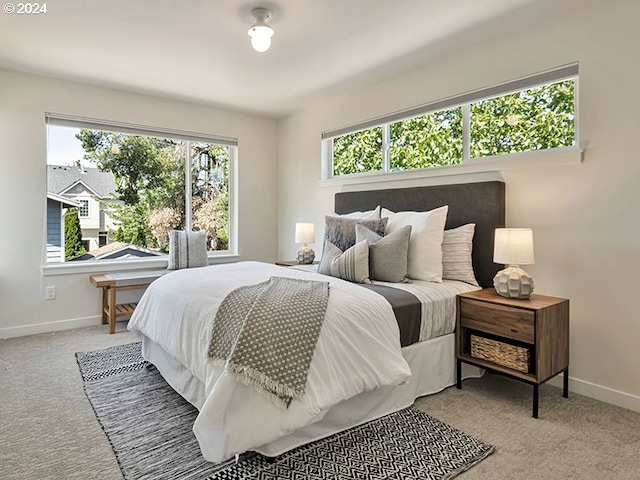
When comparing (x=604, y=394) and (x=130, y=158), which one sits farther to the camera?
(x=130, y=158)

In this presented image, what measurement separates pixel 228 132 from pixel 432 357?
3721 mm

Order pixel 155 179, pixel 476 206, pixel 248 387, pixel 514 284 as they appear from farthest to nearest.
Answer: pixel 155 179 → pixel 476 206 → pixel 514 284 → pixel 248 387

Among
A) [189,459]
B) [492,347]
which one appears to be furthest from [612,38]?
[189,459]

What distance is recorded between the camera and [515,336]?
2.25 metres

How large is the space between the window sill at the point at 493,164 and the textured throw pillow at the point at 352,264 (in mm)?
1071

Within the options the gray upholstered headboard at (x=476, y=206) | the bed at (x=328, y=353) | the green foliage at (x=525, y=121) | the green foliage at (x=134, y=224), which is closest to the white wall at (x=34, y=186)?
the green foliage at (x=134, y=224)

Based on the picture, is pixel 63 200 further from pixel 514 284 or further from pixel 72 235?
pixel 514 284

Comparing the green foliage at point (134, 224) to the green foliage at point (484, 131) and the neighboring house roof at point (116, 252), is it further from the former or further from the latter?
the green foliage at point (484, 131)

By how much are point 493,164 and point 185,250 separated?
3207 millimetres

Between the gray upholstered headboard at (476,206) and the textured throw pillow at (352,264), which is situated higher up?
the gray upholstered headboard at (476,206)

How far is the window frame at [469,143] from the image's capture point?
2.58 metres

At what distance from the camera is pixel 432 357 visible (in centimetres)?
244

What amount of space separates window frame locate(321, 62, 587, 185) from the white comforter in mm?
1469

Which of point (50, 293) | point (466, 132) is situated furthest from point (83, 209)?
point (466, 132)
